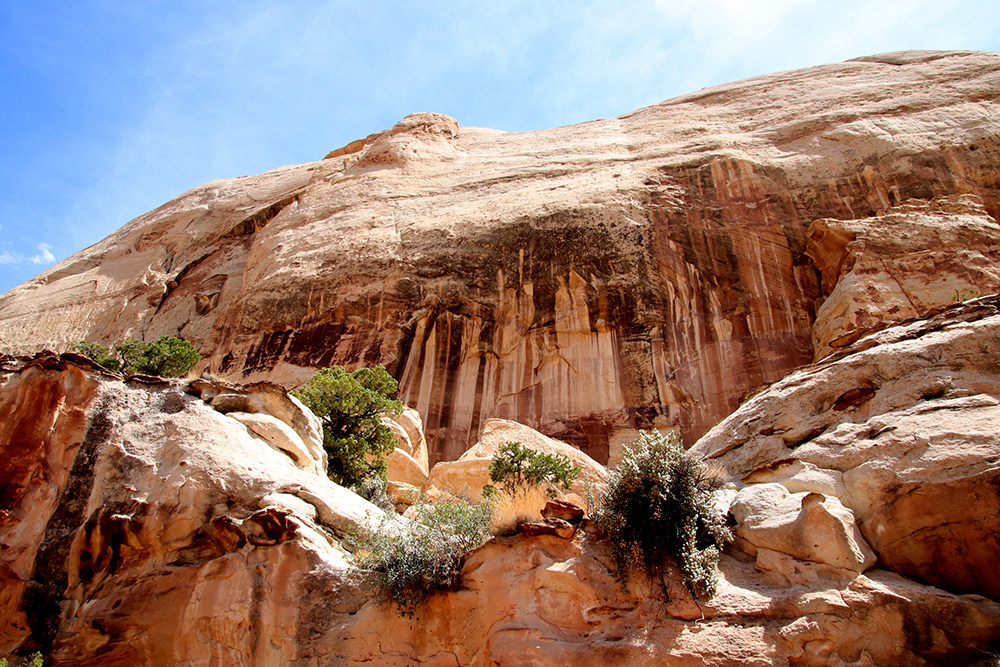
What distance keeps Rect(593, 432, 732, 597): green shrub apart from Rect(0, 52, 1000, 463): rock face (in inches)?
461

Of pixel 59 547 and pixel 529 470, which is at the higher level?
pixel 529 470

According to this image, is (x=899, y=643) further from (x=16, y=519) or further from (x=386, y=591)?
(x=16, y=519)

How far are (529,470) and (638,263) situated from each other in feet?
36.3

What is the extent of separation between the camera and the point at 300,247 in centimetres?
2770

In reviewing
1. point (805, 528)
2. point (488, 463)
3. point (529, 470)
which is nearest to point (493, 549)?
point (805, 528)

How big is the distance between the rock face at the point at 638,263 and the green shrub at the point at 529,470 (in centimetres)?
625

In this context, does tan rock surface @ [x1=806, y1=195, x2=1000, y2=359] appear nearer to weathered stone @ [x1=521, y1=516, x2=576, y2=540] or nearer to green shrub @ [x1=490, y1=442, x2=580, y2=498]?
green shrub @ [x1=490, y1=442, x2=580, y2=498]

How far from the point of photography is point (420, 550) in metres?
7.95

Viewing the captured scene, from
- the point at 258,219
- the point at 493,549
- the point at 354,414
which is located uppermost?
the point at 258,219

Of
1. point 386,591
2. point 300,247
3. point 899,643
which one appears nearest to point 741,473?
point 899,643

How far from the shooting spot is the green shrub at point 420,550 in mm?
7723

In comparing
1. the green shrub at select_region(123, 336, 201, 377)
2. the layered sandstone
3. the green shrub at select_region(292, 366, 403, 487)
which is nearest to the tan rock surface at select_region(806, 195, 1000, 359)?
the layered sandstone

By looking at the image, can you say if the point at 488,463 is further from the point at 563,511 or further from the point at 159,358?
the point at 159,358

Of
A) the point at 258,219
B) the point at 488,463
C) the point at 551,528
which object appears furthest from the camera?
the point at 258,219
